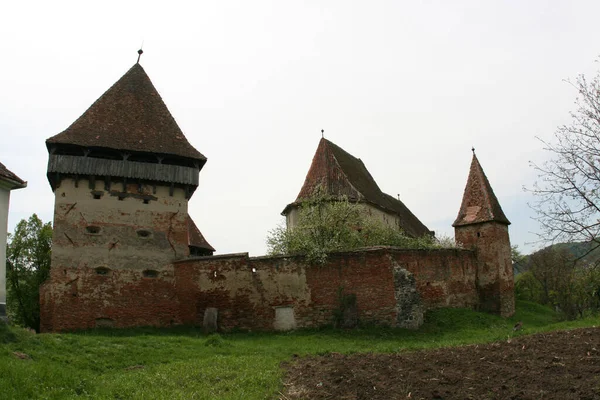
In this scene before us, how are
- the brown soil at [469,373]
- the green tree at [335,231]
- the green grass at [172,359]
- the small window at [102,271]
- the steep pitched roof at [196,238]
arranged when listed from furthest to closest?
the steep pitched roof at [196,238] → the green tree at [335,231] → the small window at [102,271] → the green grass at [172,359] → the brown soil at [469,373]

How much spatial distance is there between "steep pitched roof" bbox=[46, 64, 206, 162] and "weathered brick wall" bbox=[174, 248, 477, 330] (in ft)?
17.2

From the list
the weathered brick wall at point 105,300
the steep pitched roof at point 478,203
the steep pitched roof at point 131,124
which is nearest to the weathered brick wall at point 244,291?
the weathered brick wall at point 105,300

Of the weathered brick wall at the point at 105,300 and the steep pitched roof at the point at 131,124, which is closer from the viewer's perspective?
the weathered brick wall at the point at 105,300

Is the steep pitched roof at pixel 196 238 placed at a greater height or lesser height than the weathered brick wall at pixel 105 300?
greater

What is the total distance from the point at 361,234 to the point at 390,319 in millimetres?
7185

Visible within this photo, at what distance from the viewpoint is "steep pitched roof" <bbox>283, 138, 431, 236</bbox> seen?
3050 cm

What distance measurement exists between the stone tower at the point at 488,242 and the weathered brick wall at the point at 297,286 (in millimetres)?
4290

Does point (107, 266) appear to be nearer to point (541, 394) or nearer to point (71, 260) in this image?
point (71, 260)

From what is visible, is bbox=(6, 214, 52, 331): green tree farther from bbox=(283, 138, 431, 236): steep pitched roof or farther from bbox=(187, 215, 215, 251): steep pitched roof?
bbox=(283, 138, 431, 236): steep pitched roof

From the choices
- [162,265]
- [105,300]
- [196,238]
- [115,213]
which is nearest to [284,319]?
[162,265]

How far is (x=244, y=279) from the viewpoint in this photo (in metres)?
21.3

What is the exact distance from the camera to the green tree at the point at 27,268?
28281mm

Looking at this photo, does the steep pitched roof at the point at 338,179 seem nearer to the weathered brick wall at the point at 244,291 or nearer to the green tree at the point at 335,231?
the green tree at the point at 335,231

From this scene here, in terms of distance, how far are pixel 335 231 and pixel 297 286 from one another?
17.0ft
